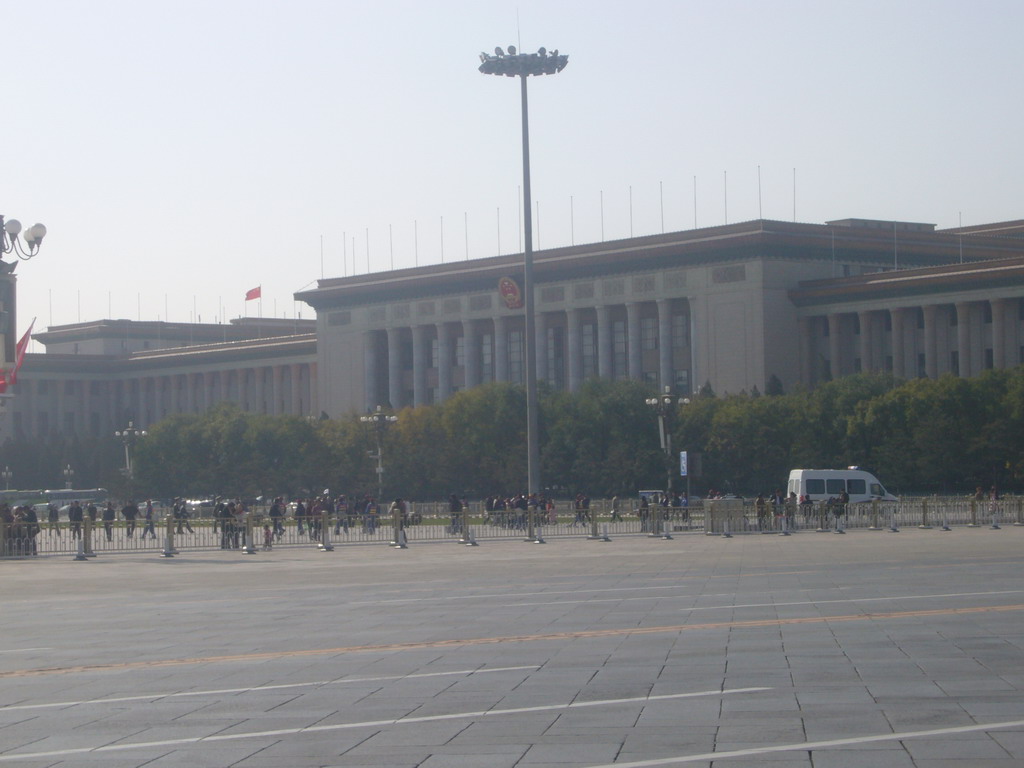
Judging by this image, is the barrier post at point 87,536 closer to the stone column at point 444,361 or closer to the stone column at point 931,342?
the stone column at point 931,342

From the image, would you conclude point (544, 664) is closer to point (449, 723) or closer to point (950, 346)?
point (449, 723)

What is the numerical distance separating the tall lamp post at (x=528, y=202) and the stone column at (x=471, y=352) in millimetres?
65120

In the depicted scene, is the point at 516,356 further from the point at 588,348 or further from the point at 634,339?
the point at 634,339

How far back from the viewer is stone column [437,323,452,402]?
392ft

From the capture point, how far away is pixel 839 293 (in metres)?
100

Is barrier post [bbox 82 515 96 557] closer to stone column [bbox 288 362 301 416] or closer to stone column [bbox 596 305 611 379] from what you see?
stone column [bbox 596 305 611 379]

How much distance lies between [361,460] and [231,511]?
46.9 m

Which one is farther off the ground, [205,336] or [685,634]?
[205,336]

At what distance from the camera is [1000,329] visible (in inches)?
3701

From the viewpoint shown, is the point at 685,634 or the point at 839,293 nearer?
the point at 685,634

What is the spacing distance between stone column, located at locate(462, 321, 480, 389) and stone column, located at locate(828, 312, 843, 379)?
1123 inches

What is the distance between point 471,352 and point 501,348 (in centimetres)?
360

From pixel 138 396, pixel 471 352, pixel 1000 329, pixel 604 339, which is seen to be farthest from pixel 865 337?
pixel 138 396

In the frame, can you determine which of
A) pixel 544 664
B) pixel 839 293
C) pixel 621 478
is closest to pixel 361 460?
pixel 621 478
